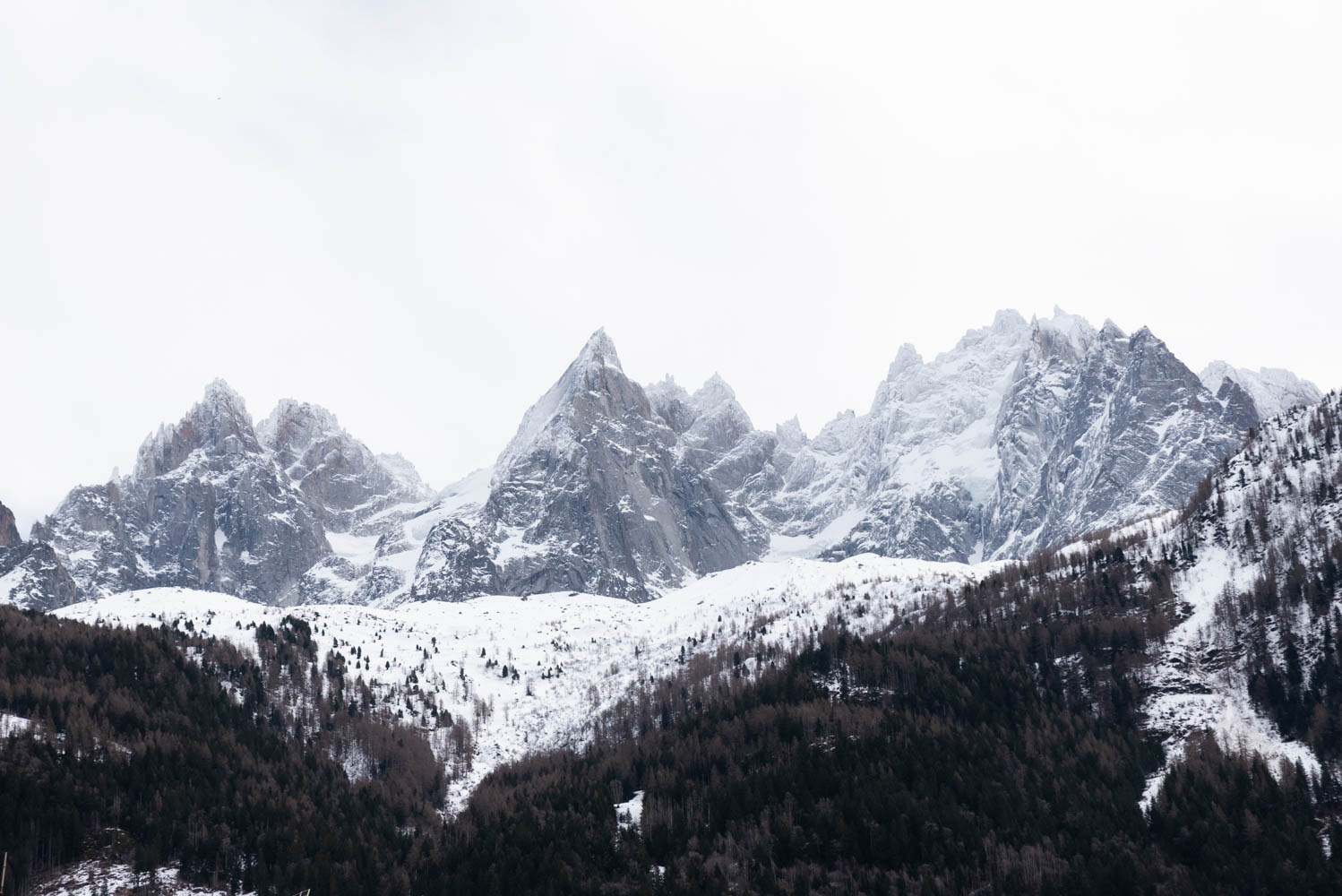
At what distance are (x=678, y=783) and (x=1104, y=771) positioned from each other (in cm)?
7154

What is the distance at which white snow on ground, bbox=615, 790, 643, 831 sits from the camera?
186 m

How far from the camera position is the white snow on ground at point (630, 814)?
185750 millimetres

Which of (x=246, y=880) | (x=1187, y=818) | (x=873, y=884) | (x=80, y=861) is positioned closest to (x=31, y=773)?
(x=80, y=861)

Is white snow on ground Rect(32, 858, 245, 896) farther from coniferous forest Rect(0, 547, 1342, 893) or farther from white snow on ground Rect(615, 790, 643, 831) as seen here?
white snow on ground Rect(615, 790, 643, 831)

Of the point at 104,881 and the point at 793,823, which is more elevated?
the point at 104,881

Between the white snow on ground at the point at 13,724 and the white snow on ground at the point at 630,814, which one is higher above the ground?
the white snow on ground at the point at 13,724

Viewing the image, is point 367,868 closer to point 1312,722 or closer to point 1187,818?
point 1187,818

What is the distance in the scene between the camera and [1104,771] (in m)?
179

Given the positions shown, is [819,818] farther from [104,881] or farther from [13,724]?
[13,724]

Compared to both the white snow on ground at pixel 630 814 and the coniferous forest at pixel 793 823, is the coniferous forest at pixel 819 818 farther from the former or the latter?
the white snow on ground at pixel 630 814

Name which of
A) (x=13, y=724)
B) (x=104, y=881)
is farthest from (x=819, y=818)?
(x=13, y=724)

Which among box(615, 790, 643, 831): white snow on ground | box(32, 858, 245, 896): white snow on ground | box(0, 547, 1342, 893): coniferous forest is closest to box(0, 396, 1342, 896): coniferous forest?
box(0, 547, 1342, 893): coniferous forest

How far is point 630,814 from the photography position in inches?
7525

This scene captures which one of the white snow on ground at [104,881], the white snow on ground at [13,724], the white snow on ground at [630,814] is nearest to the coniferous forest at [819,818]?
the white snow on ground at [630,814]
